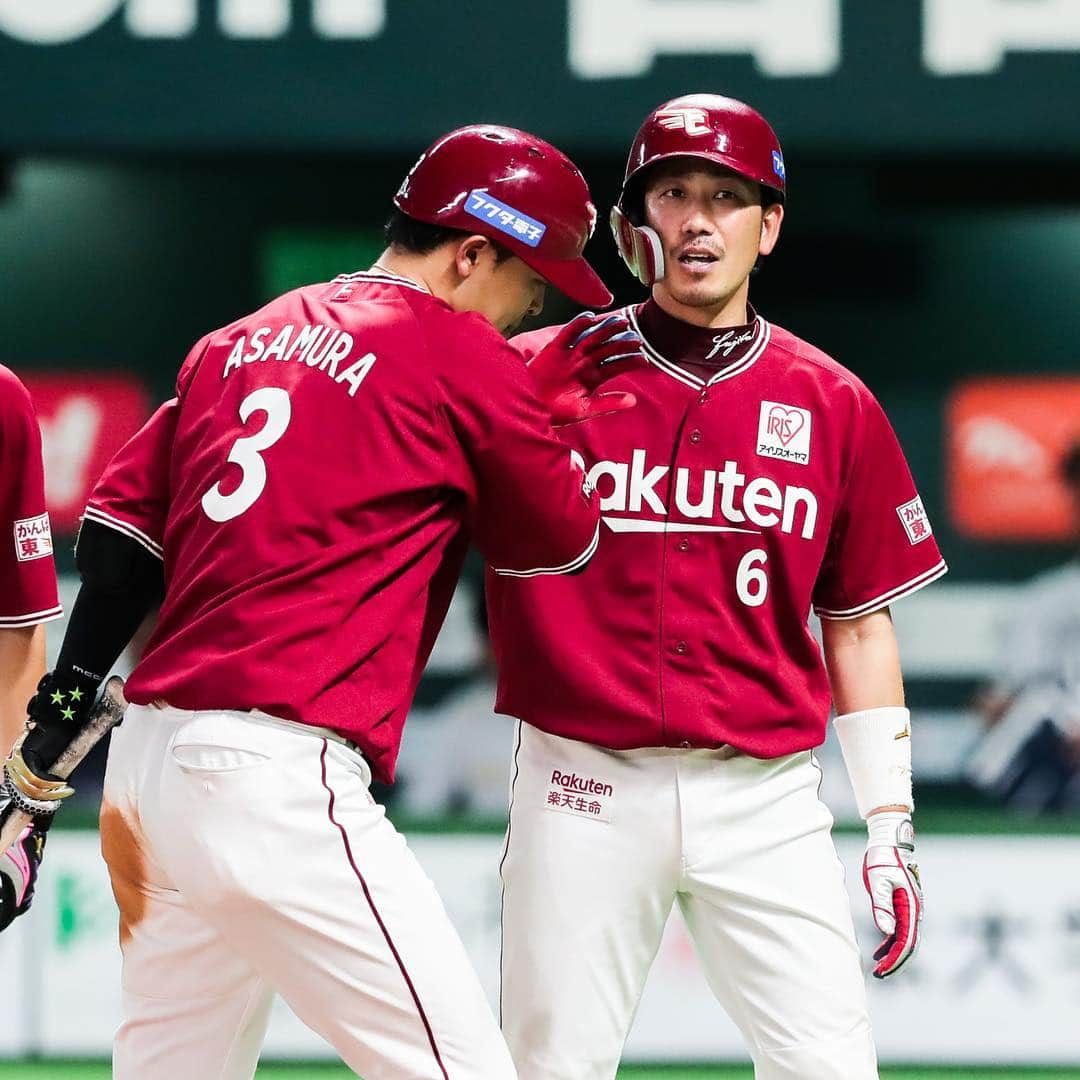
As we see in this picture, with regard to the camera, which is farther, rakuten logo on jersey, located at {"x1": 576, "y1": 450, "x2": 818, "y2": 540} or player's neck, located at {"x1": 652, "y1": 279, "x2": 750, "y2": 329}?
player's neck, located at {"x1": 652, "y1": 279, "x2": 750, "y2": 329}

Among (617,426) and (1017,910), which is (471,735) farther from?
(617,426)

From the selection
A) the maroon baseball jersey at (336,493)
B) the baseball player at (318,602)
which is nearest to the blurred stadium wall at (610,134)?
the baseball player at (318,602)

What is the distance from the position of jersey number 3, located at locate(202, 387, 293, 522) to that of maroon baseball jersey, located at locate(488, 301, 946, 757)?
69cm

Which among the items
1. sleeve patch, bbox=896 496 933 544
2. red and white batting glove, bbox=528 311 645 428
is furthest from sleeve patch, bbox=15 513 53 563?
sleeve patch, bbox=896 496 933 544

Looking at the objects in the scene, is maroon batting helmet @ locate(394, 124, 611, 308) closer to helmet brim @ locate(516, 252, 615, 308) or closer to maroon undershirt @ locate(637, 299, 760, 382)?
helmet brim @ locate(516, 252, 615, 308)

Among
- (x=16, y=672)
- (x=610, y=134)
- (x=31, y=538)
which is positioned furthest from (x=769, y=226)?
(x=610, y=134)

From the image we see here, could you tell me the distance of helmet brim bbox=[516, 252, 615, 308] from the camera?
2.79m

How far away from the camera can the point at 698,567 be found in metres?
3.11

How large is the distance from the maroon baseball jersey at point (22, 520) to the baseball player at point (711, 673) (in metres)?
0.82

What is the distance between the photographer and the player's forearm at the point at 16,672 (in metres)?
3.34

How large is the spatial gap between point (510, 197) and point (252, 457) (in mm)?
566

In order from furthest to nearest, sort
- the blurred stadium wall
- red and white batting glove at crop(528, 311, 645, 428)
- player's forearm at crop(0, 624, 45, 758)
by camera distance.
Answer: the blurred stadium wall < player's forearm at crop(0, 624, 45, 758) < red and white batting glove at crop(528, 311, 645, 428)

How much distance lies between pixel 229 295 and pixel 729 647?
5310mm

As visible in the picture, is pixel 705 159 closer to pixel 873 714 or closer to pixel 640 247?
pixel 640 247
